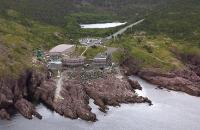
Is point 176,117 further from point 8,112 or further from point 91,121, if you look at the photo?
point 8,112

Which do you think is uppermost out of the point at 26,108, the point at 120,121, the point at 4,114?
the point at 26,108

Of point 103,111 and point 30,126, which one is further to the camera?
point 103,111

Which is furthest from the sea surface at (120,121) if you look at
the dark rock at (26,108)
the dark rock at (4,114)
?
the dark rock at (4,114)

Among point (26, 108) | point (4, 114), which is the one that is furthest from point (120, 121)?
point (4, 114)

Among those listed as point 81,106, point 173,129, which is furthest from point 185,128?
point 81,106

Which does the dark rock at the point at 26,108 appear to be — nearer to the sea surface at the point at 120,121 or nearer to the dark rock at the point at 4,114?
the sea surface at the point at 120,121

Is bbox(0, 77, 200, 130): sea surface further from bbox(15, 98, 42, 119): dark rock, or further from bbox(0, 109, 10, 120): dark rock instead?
bbox(0, 109, 10, 120): dark rock

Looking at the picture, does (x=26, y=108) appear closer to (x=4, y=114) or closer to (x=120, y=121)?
(x=4, y=114)

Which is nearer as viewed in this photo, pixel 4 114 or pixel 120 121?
pixel 120 121

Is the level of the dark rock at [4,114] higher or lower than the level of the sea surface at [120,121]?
higher

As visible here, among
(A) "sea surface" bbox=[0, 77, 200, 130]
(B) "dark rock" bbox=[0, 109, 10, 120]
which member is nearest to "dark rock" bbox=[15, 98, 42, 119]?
(A) "sea surface" bbox=[0, 77, 200, 130]

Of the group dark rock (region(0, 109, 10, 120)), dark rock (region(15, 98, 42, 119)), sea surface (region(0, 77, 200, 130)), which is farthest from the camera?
dark rock (region(15, 98, 42, 119))
